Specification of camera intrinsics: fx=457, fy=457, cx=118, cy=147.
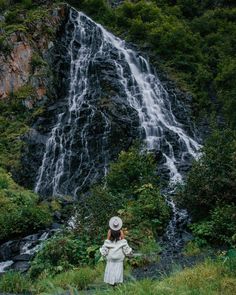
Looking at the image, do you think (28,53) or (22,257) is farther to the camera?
(28,53)

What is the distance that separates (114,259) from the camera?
26.4ft

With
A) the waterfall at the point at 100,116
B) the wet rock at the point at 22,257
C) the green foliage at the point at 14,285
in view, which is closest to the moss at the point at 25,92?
the waterfall at the point at 100,116

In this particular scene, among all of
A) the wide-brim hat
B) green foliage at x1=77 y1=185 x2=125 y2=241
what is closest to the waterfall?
green foliage at x1=77 y1=185 x2=125 y2=241

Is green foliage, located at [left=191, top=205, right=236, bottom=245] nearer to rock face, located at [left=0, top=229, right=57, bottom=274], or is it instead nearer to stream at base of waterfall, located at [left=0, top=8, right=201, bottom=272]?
stream at base of waterfall, located at [left=0, top=8, right=201, bottom=272]

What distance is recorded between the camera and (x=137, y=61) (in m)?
30.3

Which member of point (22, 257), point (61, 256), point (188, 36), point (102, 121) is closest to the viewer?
point (61, 256)

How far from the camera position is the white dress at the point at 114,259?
7.98 metres

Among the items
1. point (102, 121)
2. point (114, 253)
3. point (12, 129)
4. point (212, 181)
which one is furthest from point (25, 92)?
point (114, 253)

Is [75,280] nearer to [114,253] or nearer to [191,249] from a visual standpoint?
[114,253]

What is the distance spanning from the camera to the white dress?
26.2 ft

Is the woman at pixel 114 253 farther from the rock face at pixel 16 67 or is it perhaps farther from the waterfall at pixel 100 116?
the rock face at pixel 16 67

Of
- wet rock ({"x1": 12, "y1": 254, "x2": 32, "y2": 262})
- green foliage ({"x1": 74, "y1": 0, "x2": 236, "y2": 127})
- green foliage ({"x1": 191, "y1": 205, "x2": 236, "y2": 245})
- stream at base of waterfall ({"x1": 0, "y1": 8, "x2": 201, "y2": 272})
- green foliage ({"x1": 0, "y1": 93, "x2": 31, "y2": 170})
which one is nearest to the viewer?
green foliage ({"x1": 191, "y1": 205, "x2": 236, "y2": 245})

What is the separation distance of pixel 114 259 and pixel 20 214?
9644 millimetres

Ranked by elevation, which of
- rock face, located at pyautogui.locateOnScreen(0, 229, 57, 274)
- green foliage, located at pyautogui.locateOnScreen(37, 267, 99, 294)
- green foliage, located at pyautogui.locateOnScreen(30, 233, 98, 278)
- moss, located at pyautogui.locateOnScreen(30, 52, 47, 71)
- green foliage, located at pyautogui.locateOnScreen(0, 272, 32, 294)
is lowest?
rock face, located at pyautogui.locateOnScreen(0, 229, 57, 274)
